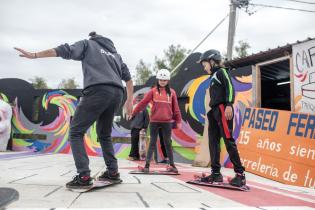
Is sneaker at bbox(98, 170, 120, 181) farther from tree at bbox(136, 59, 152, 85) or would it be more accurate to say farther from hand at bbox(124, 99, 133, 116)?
tree at bbox(136, 59, 152, 85)

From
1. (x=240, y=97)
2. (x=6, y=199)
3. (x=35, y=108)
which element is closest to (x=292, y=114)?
(x=240, y=97)

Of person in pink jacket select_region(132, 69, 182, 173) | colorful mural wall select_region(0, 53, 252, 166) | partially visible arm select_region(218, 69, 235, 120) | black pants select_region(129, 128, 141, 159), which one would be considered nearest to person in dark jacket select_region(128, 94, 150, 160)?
black pants select_region(129, 128, 141, 159)

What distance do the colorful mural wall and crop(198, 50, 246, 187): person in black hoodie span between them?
2954 mm

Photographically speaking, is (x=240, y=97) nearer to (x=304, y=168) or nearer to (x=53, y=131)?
(x=304, y=168)

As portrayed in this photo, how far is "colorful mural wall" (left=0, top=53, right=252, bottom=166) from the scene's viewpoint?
8648 millimetres

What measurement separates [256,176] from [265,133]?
92 cm

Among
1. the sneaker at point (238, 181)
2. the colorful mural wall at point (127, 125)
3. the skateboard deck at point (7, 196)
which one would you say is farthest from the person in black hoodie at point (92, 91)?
the colorful mural wall at point (127, 125)

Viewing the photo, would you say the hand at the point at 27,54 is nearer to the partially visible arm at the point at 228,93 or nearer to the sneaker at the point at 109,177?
the sneaker at the point at 109,177

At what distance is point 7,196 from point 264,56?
6668 millimetres

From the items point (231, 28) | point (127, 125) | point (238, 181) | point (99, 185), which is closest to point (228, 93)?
point (238, 181)

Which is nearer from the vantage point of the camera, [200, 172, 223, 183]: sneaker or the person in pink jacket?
[200, 172, 223, 183]: sneaker

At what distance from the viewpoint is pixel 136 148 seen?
9562 millimetres

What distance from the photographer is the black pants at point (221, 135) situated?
13.9ft

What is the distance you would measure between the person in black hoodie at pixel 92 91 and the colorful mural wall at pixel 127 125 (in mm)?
3993
